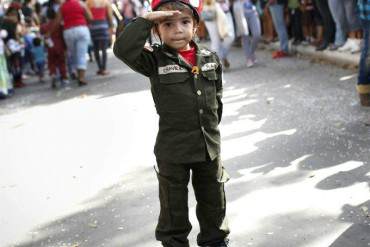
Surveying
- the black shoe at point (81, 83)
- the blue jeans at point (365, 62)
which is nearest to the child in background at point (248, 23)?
the black shoe at point (81, 83)

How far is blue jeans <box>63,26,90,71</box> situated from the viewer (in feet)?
37.8

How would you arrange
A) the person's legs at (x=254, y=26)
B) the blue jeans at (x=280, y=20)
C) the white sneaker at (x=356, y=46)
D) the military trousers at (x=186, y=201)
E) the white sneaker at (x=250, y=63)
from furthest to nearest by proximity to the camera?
the blue jeans at (x=280, y=20), the white sneaker at (x=250, y=63), the person's legs at (x=254, y=26), the white sneaker at (x=356, y=46), the military trousers at (x=186, y=201)

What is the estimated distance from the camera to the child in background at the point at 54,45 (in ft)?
38.4

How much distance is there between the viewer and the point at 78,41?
11.7 meters

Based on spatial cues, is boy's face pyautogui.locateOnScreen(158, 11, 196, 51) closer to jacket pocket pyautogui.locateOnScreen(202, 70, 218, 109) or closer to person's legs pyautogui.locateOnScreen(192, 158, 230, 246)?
jacket pocket pyautogui.locateOnScreen(202, 70, 218, 109)

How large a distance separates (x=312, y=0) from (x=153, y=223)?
761 cm

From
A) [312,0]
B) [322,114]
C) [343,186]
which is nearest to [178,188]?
[343,186]

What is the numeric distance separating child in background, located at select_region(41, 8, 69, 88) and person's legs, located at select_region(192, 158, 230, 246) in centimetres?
893

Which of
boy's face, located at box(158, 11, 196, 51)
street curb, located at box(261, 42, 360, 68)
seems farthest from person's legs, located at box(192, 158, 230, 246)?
street curb, located at box(261, 42, 360, 68)

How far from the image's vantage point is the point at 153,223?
4215mm

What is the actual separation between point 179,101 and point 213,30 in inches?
306

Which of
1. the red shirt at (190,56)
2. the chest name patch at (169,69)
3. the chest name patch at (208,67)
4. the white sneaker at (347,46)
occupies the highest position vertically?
the red shirt at (190,56)

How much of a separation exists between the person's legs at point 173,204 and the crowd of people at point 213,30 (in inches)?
269

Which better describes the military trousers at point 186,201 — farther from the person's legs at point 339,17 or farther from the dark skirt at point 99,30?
the dark skirt at point 99,30
